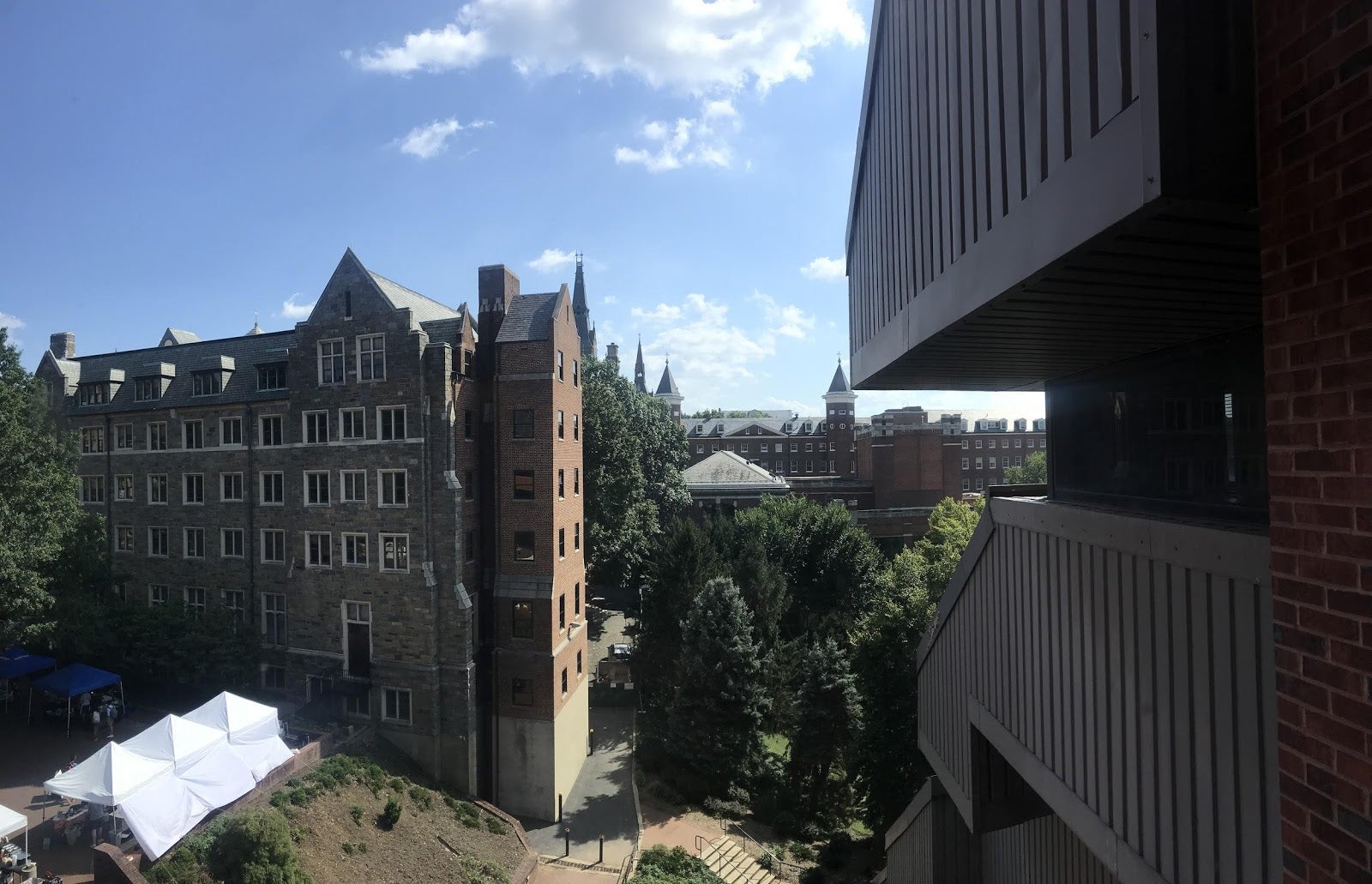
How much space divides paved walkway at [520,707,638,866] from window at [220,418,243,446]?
18.3 metres

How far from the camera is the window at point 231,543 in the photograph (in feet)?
92.9

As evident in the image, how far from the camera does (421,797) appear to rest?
22.2 metres

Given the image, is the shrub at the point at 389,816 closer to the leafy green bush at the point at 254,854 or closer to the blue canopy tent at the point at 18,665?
the leafy green bush at the point at 254,854

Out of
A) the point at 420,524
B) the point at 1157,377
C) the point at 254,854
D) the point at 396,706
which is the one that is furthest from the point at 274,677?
the point at 1157,377

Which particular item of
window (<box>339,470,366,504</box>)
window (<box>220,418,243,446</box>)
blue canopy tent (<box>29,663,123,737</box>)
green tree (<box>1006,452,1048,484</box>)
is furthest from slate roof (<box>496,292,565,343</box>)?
green tree (<box>1006,452,1048,484</box>)

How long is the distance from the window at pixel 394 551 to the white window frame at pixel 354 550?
723 mm

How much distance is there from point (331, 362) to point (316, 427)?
2477mm

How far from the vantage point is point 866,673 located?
25.7 meters

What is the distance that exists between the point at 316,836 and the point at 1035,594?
19.0 meters

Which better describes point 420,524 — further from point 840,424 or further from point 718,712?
point 840,424

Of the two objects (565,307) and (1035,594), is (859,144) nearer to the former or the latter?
(1035,594)

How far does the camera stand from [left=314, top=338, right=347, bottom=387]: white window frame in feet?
84.3

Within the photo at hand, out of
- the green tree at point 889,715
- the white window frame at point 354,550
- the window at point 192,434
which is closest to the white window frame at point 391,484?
A: the white window frame at point 354,550

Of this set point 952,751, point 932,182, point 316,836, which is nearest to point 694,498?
point 316,836
